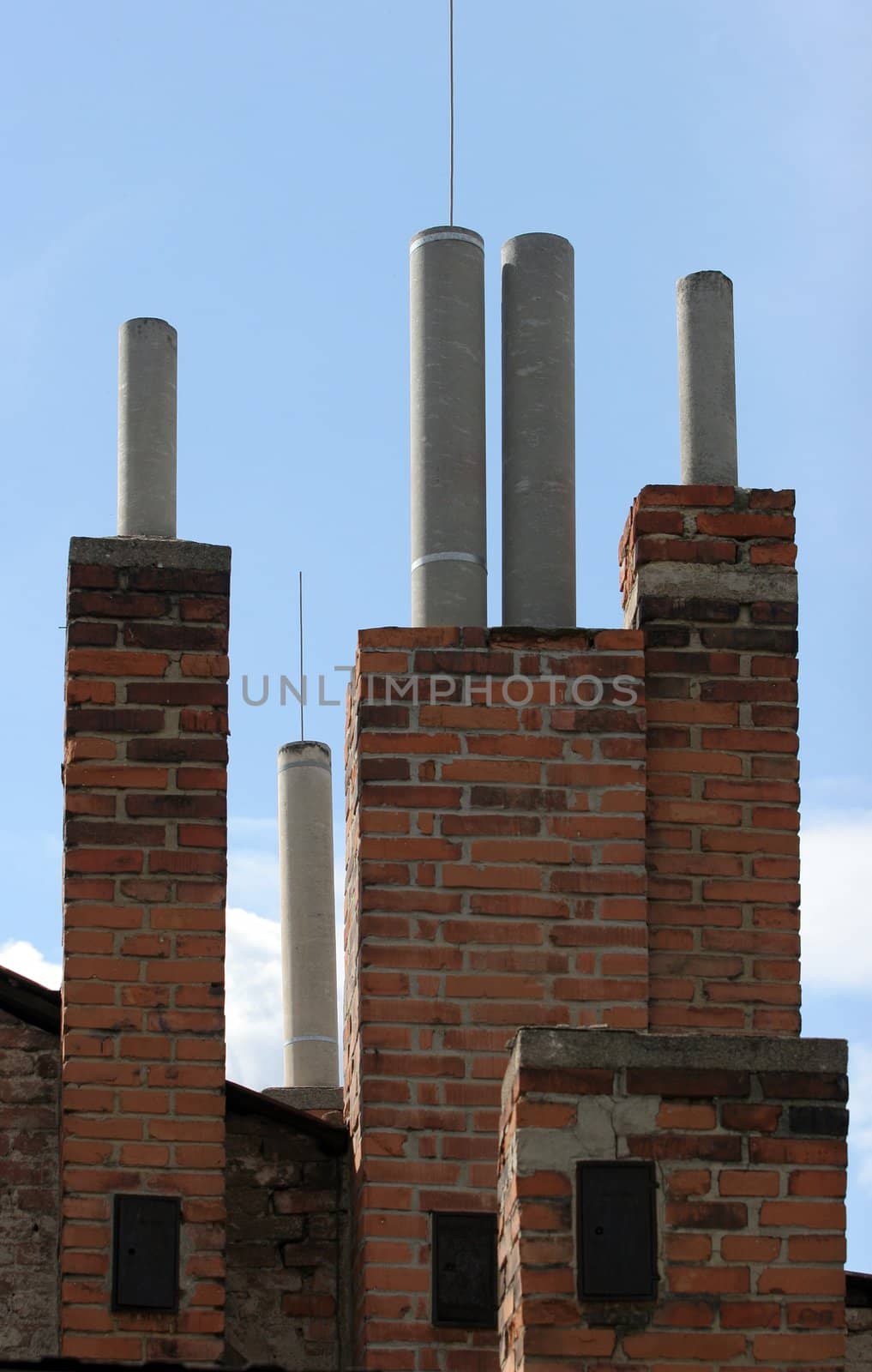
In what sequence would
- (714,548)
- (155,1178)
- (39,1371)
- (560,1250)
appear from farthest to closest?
1. (714,548)
2. (155,1178)
3. (560,1250)
4. (39,1371)

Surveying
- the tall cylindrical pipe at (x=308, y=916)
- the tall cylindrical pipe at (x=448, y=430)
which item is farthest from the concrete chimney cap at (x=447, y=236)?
the tall cylindrical pipe at (x=308, y=916)

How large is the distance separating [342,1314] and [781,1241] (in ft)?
6.23

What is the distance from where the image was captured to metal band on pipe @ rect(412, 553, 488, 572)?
7.98m

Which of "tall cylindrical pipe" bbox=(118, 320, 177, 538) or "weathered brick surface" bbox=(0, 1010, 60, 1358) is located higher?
"tall cylindrical pipe" bbox=(118, 320, 177, 538)

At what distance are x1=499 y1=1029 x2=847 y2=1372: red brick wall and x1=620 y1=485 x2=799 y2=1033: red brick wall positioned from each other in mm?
1349

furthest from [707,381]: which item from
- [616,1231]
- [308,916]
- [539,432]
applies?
[308,916]

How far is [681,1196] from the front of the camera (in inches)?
234

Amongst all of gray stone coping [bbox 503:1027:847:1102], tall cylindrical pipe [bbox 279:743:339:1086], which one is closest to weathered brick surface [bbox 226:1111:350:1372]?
gray stone coping [bbox 503:1027:847:1102]

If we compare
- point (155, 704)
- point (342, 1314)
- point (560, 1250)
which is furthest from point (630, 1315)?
point (155, 704)

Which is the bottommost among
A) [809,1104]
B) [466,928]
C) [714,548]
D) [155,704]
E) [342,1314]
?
[342,1314]

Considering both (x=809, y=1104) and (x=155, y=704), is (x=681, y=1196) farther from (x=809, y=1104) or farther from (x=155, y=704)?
(x=155, y=704)

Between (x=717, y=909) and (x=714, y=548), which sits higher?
(x=714, y=548)

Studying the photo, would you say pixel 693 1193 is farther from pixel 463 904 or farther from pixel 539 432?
pixel 539 432

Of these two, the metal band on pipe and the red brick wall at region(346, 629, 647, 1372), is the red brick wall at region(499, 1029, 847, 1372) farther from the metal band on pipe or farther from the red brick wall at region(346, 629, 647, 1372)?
the metal band on pipe
